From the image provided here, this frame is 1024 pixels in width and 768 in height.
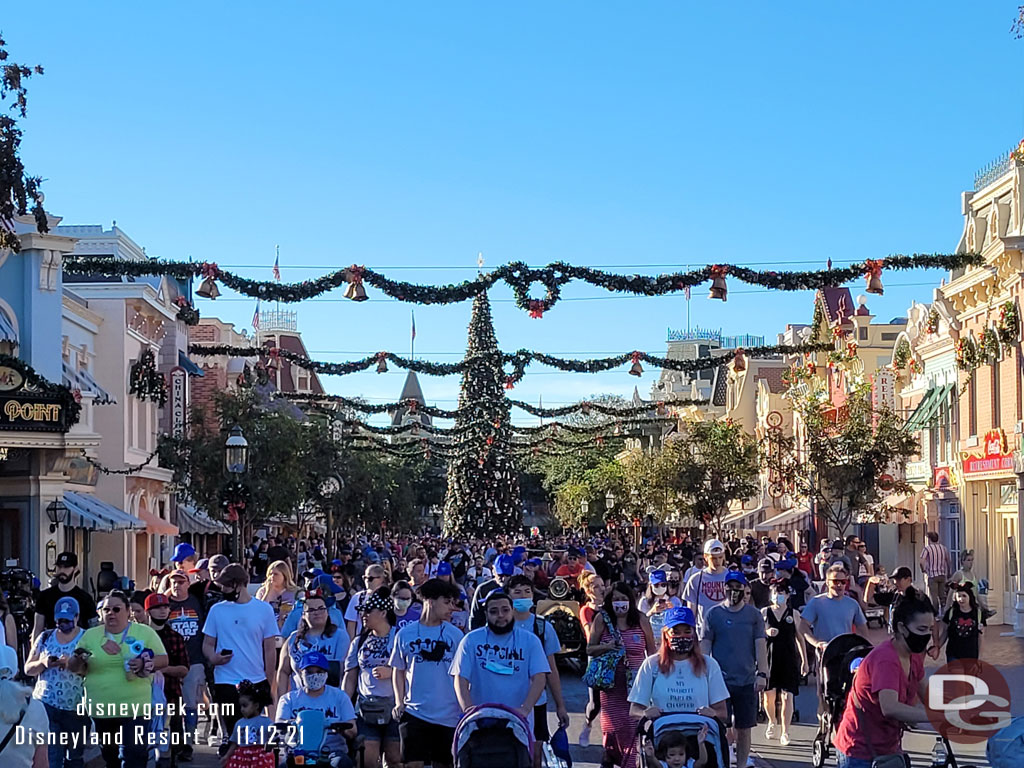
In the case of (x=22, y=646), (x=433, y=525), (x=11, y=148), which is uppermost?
(x=11, y=148)

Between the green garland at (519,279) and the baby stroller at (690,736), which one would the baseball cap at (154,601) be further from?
the green garland at (519,279)

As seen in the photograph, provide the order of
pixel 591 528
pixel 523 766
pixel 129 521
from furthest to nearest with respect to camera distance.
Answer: pixel 591 528 < pixel 129 521 < pixel 523 766

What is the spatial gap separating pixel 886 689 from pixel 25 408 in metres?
23.0

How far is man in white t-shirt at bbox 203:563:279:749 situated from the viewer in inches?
460

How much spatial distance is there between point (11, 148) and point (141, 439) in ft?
91.7

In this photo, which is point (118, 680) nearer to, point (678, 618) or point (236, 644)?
point (236, 644)

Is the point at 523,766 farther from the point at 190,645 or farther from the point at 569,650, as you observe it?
the point at 569,650

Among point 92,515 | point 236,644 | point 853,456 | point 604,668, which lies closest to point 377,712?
point 236,644

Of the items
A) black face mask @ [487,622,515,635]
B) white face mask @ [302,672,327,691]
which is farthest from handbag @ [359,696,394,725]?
black face mask @ [487,622,515,635]

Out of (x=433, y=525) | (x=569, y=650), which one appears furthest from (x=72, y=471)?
(x=433, y=525)

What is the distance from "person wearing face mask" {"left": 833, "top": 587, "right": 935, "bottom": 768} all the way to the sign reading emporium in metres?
22.4

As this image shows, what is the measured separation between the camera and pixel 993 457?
3222 centimetres

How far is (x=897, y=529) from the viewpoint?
46.8m

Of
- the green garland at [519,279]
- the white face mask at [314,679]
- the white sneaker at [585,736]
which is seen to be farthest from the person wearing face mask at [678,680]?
the green garland at [519,279]
